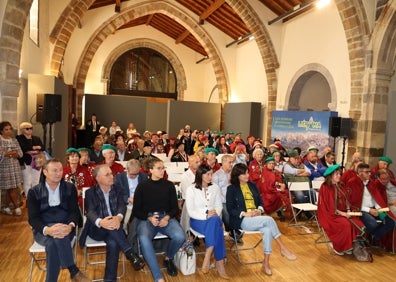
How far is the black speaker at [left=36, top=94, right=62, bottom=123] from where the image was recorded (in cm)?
668

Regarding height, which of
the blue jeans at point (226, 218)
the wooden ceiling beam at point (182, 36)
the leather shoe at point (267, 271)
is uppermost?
the wooden ceiling beam at point (182, 36)

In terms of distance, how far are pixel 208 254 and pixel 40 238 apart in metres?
1.74

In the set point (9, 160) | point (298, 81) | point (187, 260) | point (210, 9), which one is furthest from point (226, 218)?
point (210, 9)

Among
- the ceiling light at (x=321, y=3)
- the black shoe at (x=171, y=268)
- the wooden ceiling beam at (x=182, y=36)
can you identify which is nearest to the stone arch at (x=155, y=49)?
the wooden ceiling beam at (x=182, y=36)

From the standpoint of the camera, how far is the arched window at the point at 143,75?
1855 centimetres

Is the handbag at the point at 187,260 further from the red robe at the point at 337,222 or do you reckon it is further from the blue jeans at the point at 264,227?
the red robe at the point at 337,222

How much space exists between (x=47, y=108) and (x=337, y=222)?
562 centimetres

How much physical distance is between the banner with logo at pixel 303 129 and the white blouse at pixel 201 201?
5601 millimetres

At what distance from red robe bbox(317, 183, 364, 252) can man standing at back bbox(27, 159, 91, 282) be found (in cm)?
312

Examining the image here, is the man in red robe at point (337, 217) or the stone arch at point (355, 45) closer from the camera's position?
the man in red robe at point (337, 217)

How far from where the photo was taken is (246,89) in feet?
48.0

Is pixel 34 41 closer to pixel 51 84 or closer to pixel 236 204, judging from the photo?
pixel 51 84

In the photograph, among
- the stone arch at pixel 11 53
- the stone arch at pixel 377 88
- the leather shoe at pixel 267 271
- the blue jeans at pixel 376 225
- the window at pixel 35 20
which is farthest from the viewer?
the window at pixel 35 20

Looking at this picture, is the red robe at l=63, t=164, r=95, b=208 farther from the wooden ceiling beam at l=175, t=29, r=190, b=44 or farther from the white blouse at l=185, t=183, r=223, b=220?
the wooden ceiling beam at l=175, t=29, r=190, b=44
